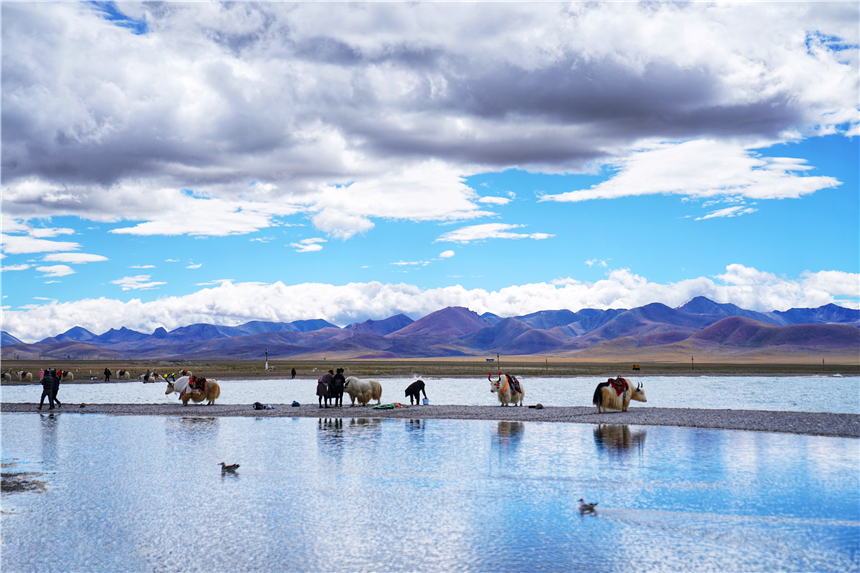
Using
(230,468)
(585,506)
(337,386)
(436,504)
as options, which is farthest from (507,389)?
(585,506)

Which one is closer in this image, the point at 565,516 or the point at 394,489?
the point at 565,516

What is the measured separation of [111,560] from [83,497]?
4284mm

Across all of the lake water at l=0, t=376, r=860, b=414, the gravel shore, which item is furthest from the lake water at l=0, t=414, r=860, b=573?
the lake water at l=0, t=376, r=860, b=414

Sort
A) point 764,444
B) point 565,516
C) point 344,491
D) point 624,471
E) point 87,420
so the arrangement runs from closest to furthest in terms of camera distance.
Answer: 1. point 565,516
2. point 344,491
3. point 624,471
4. point 764,444
5. point 87,420

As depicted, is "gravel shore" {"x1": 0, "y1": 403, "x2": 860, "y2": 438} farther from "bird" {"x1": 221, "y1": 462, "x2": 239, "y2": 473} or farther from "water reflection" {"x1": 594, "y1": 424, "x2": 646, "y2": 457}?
"bird" {"x1": 221, "y1": 462, "x2": 239, "y2": 473}

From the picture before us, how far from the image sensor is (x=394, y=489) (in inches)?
529

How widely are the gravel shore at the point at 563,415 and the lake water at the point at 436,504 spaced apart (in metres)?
3.10

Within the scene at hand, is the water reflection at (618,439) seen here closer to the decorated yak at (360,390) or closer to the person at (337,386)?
the decorated yak at (360,390)

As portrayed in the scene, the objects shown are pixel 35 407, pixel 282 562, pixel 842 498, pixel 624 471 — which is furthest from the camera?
pixel 35 407

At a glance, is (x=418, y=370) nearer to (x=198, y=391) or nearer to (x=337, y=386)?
(x=198, y=391)

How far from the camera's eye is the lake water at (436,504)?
363 inches

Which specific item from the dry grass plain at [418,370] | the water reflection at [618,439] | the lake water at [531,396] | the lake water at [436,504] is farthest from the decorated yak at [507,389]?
the dry grass plain at [418,370]

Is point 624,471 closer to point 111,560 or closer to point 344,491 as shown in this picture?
point 344,491

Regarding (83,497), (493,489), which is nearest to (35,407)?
(83,497)
